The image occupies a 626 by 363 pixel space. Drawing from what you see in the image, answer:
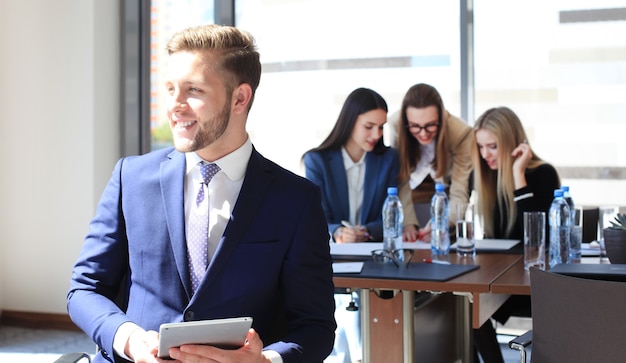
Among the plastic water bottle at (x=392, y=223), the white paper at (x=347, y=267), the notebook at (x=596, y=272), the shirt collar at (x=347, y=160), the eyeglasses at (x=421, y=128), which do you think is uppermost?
the eyeglasses at (x=421, y=128)

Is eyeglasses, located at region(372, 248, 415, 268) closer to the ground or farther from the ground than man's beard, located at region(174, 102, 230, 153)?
closer to the ground

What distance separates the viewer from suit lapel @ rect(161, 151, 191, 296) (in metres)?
1.85

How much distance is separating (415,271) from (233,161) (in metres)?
1.36

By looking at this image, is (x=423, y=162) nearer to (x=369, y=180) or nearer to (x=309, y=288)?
(x=369, y=180)

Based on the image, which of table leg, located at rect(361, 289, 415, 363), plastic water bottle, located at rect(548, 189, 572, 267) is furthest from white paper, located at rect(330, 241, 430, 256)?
plastic water bottle, located at rect(548, 189, 572, 267)

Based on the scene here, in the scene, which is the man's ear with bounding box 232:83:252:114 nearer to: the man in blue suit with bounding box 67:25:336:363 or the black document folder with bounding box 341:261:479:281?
the man in blue suit with bounding box 67:25:336:363

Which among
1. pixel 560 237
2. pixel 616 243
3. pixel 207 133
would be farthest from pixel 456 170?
pixel 207 133

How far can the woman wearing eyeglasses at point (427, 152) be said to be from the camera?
→ 5.24m

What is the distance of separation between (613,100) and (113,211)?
448 centimetres

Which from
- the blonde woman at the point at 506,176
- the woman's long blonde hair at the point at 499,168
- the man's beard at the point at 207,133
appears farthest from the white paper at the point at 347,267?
the woman's long blonde hair at the point at 499,168

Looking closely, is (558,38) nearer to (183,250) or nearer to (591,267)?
(591,267)

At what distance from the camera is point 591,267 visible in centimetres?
259

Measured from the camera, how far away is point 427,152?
5.36 m

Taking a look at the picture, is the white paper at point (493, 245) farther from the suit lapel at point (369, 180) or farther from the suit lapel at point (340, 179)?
the suit lapel at point (340, 179)
